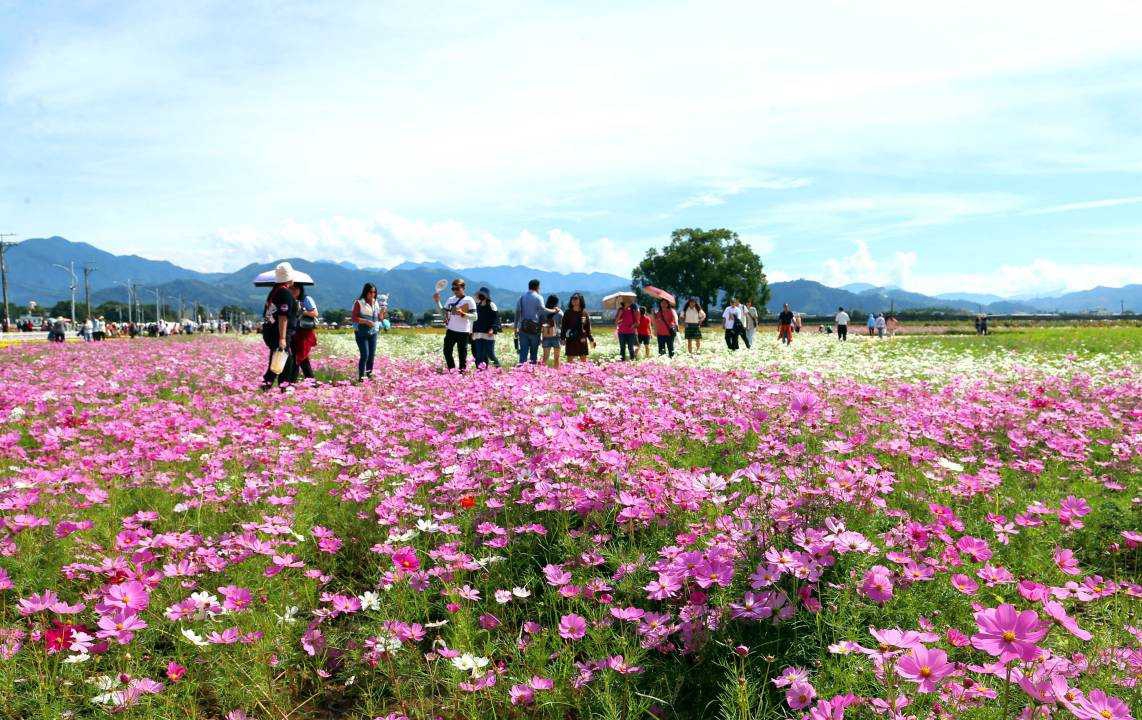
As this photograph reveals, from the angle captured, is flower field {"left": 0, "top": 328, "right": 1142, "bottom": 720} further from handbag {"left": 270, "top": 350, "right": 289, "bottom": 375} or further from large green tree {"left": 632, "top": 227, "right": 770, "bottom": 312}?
large green tree {"left": 632, "top": 227, "right": 770, "bottom": 312}

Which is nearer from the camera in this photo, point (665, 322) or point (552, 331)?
point (552, 331)

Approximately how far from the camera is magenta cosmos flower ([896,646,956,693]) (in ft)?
6.98

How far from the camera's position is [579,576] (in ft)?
11.7

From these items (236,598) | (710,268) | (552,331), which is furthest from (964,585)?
(710,268)

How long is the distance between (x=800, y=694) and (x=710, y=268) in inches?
3638

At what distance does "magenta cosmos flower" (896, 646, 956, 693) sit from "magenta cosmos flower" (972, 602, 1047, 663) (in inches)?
6.2

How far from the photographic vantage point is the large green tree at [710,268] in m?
91.6

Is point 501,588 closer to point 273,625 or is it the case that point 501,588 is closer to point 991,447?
point 273,625

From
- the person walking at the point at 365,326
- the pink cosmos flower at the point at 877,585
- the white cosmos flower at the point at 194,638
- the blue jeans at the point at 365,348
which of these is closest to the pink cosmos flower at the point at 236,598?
the white cosmos flower at the point at 194,638

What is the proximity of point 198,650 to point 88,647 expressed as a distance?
45 centimetres

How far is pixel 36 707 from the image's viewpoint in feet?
9.49

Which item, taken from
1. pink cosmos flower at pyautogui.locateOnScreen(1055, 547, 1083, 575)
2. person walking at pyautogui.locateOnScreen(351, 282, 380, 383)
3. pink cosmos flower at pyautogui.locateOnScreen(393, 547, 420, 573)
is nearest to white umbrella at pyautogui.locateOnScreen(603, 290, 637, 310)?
person walking at pyautogui.locateOnScreen(351, 282, 380, 383)

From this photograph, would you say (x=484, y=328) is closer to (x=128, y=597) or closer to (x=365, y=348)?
(x=365, y=348)

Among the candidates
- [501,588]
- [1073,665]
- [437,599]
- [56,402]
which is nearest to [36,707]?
[437,599]
